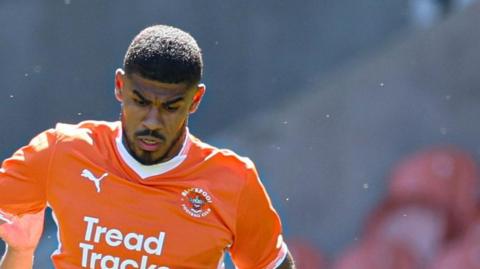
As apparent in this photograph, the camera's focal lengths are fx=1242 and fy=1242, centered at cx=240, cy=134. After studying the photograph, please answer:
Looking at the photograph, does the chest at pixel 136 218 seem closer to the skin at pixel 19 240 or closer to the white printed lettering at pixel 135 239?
the white printed lettering at pixel 135 239

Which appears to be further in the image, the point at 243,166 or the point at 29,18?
the point at 29,18

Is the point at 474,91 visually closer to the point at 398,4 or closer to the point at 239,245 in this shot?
the point at 398,4

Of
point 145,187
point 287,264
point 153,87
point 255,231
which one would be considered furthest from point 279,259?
point 153,87

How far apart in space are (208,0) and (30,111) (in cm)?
141

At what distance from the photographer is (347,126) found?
320 inches

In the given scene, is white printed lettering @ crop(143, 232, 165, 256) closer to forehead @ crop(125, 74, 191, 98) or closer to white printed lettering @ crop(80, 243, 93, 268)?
white printed lettering @ crop(80, 243, 93, 268)

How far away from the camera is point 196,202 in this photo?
3.82 m

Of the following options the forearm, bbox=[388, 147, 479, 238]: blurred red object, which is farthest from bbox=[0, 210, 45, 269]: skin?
bbox=[388, 147, 479, 238]: blurred red object

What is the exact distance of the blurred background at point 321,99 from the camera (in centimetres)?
798

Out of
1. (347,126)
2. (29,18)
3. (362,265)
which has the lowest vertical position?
(362,265)

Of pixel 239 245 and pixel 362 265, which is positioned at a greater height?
pixel 239 245

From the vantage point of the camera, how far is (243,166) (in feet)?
12.8

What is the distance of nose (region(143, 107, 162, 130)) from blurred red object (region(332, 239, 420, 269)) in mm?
4503

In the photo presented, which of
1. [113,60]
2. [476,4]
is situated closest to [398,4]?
[476,4]
